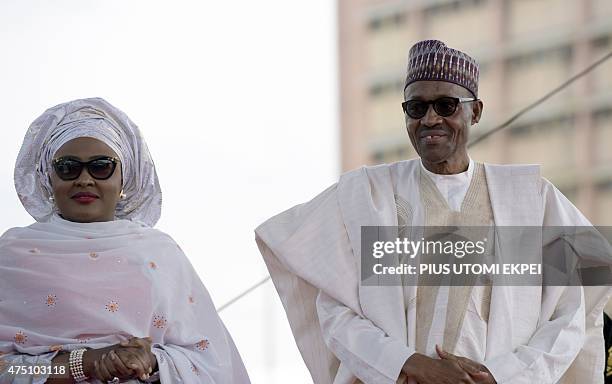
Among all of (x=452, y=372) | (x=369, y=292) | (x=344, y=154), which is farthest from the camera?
(x=344, y=154)

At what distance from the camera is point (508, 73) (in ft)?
96.8

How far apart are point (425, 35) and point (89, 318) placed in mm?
26912

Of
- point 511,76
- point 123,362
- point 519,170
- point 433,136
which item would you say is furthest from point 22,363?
point 511,76

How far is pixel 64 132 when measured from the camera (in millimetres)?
3941

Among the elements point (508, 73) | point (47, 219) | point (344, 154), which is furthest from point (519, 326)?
point (508, 73)

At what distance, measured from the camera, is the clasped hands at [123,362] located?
3.53 meters

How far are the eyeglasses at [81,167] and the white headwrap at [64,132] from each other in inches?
3.5

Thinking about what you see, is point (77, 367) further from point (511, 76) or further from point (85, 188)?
point (511, 76)

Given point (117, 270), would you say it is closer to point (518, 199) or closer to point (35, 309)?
point (35, 309)

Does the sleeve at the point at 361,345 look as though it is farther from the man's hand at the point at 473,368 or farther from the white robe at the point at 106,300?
the white robe at the point at 106,300

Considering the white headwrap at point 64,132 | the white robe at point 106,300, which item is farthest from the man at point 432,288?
the white headwrap at point 64,132

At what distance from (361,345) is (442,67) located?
0.95 metres

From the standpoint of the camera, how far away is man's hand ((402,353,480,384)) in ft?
11.9

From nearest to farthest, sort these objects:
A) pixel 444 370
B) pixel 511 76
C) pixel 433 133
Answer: pixel 444 370 < pixel 433 133 < pixel 511 76
